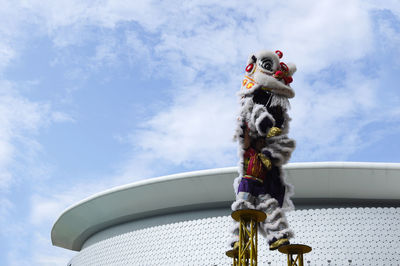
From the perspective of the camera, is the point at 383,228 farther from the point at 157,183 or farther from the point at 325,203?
the point at 157,183

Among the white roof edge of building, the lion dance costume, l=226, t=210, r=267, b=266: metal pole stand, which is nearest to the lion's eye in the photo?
the lion dance costume

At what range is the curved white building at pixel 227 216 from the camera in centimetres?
1480

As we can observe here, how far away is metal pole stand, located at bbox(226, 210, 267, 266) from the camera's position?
634 centimetres

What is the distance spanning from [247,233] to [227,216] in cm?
1010

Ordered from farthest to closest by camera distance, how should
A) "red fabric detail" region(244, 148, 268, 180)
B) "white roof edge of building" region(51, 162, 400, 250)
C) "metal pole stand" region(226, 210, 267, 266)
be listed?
"white roof edge of building" region(51, 162, 400, 250)
"red fabric detail" region(244, 148, 268, 180)
"metal pole stand" region(226, 210, 267, 266)

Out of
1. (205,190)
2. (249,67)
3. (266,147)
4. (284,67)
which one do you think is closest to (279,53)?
(284,67)

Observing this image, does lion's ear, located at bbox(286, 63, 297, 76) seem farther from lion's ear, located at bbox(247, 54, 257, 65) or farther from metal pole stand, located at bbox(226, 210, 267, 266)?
metal pole stand, located at bbox(226, 210, 267, 266)

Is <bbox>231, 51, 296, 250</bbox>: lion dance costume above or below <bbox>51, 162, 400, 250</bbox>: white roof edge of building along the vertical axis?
below

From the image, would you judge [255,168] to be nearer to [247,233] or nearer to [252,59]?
[247,233]

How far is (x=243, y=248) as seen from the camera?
6504mm

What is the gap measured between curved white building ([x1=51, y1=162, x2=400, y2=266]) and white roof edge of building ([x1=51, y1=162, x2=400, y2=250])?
0.03 metres

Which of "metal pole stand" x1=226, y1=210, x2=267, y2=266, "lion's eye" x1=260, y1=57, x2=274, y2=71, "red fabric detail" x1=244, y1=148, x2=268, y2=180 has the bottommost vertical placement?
"metal pole stand" x1=226, y1=210, x2=267, y2=266

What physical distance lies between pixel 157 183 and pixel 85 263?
5667mm

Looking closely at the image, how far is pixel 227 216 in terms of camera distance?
16.6 metres
